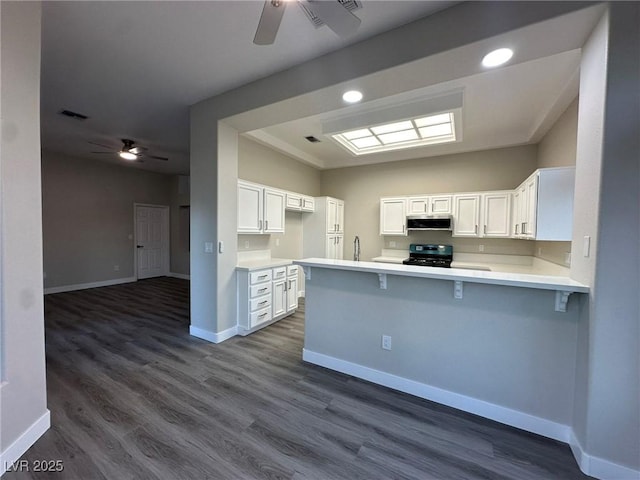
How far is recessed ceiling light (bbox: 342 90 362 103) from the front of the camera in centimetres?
253

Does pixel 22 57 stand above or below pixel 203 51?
below

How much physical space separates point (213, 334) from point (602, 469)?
3506 millimetres

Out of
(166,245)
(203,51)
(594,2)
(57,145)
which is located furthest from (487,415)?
(166,245)

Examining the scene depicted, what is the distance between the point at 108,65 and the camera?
261 centimetres

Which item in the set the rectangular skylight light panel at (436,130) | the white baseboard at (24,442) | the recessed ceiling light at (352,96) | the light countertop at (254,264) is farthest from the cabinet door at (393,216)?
A: the white baseboard at (24,442)

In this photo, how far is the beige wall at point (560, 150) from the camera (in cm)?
296

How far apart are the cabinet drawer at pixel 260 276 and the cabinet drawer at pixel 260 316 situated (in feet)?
1.36

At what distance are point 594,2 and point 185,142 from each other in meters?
5.40

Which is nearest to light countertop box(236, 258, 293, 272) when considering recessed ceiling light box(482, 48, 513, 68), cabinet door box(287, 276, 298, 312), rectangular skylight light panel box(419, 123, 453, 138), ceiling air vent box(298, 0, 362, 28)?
cabinet door box(287, 276, 298, 312)

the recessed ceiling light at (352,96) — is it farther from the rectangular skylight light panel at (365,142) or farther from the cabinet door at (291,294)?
the cabinet door at (291,294)

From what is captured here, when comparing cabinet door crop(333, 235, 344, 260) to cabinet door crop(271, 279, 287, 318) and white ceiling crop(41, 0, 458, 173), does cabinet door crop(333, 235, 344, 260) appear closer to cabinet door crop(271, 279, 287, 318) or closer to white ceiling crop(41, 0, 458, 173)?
cabinet door crop(271, 279, 287, 318)

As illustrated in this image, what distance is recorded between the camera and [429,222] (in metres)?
4.93

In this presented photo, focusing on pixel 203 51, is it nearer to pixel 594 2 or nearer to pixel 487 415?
pixel 594 2

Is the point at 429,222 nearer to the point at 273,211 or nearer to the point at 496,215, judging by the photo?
the point at 496,215
